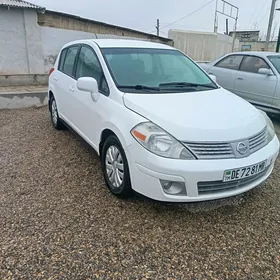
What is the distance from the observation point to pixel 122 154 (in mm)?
2559

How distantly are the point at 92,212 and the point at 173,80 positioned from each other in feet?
5.84

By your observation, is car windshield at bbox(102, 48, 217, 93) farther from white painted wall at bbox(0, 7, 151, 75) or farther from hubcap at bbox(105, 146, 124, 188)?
white painted wall at bbox(0, 7, 151, 75)

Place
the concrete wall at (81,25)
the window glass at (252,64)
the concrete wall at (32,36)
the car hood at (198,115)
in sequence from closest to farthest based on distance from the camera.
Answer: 1. the car hood at (198,115)
2. the window glass at (252,64)
3. the concrete wall at (32,36)
4. the concrete wall at (81,25)

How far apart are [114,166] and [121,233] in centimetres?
71

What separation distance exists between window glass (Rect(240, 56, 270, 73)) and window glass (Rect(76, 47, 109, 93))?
4.13m

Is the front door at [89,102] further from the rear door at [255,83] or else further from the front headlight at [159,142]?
the rear door at [255,83]

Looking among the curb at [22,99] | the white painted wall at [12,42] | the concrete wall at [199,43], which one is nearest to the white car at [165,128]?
the curb at [22,99]

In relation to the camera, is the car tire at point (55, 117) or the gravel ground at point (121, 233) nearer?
the gravel ground at point (121, 233)

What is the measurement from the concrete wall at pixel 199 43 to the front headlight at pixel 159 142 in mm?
13829

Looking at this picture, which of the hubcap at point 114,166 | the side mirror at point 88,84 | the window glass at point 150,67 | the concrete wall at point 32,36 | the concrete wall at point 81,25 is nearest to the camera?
the hubcap at point 114,166

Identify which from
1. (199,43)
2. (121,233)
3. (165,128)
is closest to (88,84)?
(165,128)

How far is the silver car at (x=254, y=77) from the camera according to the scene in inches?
221

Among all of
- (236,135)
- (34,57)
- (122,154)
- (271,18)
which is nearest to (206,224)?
(236,135)

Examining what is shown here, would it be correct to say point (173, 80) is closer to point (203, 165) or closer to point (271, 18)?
point (203, 165)
